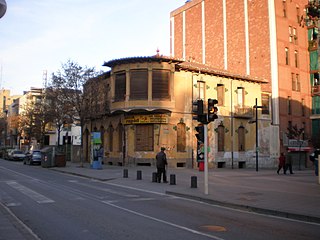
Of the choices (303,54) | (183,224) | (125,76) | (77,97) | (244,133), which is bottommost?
(183,224)

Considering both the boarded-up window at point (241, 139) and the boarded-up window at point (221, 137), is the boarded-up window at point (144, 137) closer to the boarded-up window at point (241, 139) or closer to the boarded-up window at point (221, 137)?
the boarded-up window at point (221, 137)

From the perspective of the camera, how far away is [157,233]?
24.4ft

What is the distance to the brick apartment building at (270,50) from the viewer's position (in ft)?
136

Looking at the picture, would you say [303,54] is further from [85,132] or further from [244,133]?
[85,132]

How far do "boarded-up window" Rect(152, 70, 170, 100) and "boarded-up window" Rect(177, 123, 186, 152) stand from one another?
3069mm

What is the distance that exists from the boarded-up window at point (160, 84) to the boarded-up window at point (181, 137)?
3069 millimetres

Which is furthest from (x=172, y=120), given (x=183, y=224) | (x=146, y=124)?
(x=183, y=224)

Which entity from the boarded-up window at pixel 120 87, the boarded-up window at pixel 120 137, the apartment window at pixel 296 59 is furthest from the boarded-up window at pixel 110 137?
the apartment window at pixel 296 59

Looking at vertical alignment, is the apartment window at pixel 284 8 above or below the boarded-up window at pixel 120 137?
above

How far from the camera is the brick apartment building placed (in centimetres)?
4159

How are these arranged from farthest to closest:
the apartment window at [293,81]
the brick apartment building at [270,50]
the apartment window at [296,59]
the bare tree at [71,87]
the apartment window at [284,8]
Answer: the apartment window at [296,59] < the apartment window at [284,8] < the apartment window at [293,81] < the brick apartment building at [270,50] < the bare tree at [71,87]

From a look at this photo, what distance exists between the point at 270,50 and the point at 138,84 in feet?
63.6

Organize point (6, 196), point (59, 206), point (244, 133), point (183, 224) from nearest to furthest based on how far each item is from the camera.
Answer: point (183, 224) < point (59, 206) < point (6, 196) < point (244, 133)

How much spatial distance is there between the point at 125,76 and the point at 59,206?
71.6 feet
